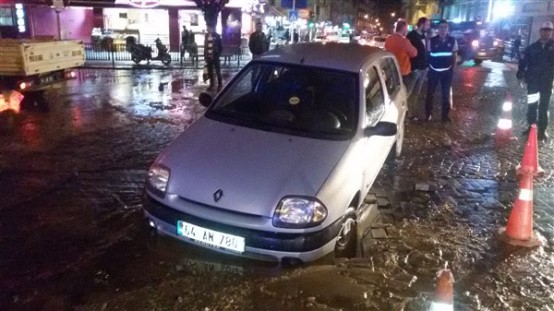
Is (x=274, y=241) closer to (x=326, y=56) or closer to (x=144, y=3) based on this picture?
(x=326, y=56)

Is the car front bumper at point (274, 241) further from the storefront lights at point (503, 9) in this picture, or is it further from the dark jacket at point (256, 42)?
the storefront lights at point (503, 9)

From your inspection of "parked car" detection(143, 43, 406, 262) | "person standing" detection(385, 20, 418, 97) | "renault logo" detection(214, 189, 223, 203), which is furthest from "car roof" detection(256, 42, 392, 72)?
"person standing" detection(385, 20, 418, 97)

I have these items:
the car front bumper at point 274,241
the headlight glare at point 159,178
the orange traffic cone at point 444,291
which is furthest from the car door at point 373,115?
the orange traffic cone at point 444,291

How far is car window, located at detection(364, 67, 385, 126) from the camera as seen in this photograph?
5.46 meters

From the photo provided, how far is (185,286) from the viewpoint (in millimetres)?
4316

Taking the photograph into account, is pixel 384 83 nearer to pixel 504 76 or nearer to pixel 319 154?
pixel 319 154

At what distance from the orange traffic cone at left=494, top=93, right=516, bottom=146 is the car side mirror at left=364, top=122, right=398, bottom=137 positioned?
5244 millimetres

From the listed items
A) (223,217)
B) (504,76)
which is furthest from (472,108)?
(223,217)

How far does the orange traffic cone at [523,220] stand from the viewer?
5.26 metres

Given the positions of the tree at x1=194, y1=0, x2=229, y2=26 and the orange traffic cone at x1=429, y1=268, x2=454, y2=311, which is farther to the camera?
the tree at x1=194, y1=0, x2=229, y2=26

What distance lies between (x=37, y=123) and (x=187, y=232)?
719cm

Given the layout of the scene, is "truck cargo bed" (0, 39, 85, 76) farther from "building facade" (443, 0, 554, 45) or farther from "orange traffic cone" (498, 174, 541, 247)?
"building facade" (443, 0, 554, 45)

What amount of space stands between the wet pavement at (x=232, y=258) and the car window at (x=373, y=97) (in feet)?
3.77

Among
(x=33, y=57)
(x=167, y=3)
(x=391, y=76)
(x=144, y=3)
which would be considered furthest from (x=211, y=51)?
(x=167, y=3)
